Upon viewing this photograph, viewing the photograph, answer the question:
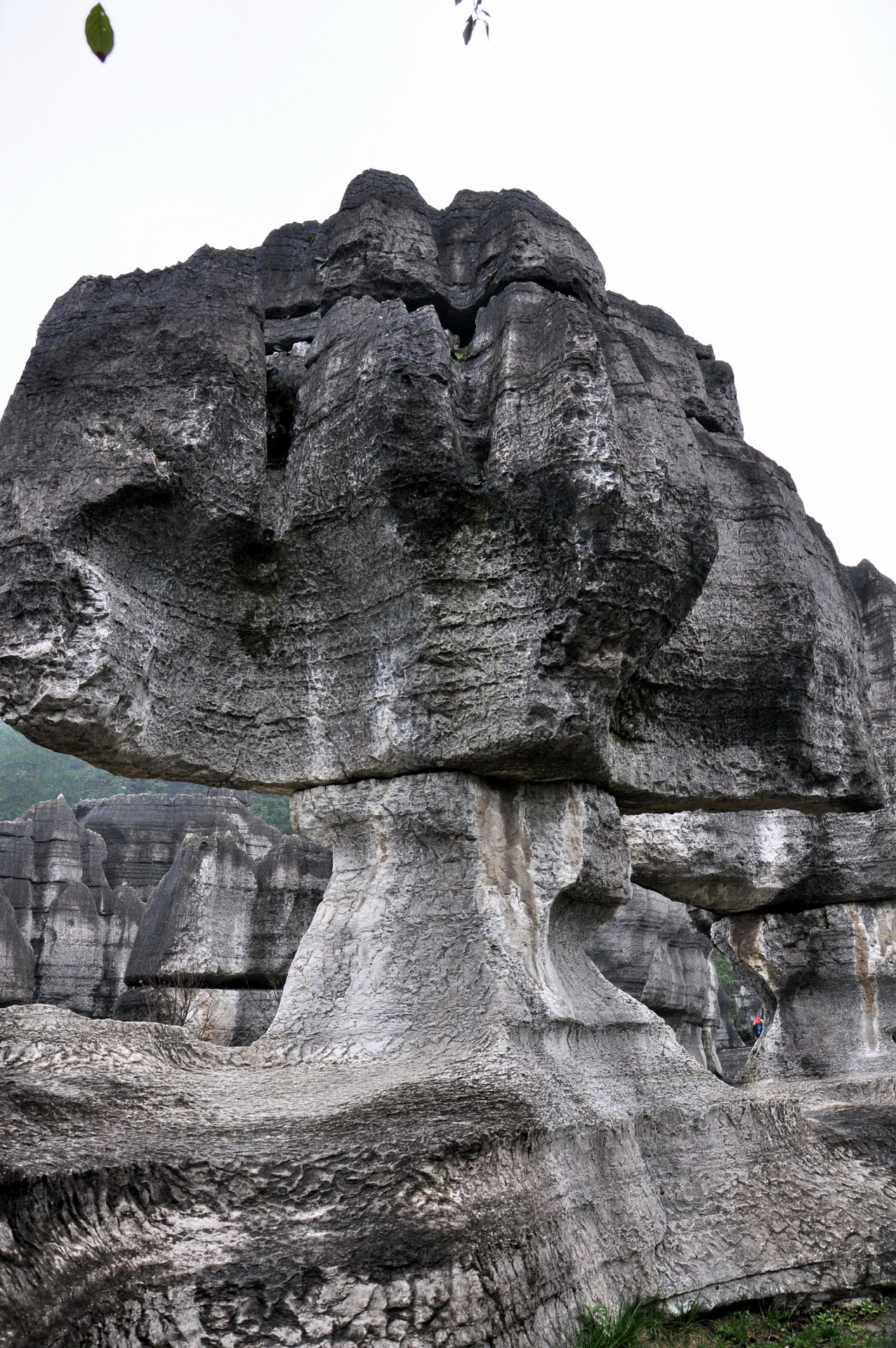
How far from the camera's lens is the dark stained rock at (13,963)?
12820mm

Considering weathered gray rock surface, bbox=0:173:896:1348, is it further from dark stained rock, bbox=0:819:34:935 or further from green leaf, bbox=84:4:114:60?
dark stained rock, bbox=0:819:34:935

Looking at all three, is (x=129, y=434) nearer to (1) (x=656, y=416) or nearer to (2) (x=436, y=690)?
(2) (x=436, y=690)

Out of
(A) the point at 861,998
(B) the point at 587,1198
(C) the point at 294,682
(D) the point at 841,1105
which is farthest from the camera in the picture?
(A) the point at 861,998

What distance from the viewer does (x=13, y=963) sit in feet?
42.7

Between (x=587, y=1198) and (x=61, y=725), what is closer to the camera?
(x=587, y=1198)

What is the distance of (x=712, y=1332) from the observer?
3291 millimetres

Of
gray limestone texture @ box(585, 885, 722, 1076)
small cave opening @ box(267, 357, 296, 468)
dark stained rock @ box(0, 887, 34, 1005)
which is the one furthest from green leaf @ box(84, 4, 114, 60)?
dark stained rock @ box(0, 887, 34, 1005)

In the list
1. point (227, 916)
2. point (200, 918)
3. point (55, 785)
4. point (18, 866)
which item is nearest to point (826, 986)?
point (227, 916)

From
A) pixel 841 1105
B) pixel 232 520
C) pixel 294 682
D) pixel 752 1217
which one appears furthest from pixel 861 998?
pixel 232 520

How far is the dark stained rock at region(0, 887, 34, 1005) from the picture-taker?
12.8 m

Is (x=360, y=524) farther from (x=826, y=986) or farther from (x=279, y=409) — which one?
(x=826, y=986)

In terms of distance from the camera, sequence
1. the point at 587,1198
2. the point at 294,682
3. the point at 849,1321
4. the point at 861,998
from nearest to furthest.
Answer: the point at 587,1198 → the point at 849,1321 → the point at 294,682 → the point at 861,998

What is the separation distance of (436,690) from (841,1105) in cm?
324

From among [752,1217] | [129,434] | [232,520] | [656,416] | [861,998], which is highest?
[656,416]
